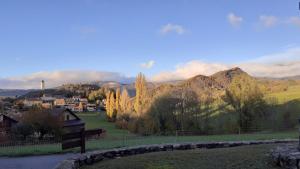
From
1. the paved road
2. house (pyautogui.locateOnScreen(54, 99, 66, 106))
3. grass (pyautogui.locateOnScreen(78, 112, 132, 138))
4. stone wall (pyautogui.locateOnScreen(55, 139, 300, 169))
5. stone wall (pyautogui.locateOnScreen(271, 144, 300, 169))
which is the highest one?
house (pyautogui.locateOnScreen(54, 99, 66, 106))

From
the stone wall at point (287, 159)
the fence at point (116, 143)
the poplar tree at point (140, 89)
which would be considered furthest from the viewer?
the poplar tree at point (140, 89)

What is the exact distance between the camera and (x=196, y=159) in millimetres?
14508

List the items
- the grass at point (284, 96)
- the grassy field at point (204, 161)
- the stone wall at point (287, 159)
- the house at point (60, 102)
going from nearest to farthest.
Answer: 1. the stone wall at point (287, 159)
2. the grassy field at point (204, 161)
3. the grass at point (284, 96)
4. the house at point (60, 102)

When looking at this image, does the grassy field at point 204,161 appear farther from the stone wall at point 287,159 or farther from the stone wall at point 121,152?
the stone wall at point 121,152

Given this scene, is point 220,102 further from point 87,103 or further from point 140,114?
point 87,103

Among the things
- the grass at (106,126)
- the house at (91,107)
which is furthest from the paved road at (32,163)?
the house at (91,107)

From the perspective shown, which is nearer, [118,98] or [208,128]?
[208,128]

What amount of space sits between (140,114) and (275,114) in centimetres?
2724

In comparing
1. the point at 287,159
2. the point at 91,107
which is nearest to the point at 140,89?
the point at 287,159

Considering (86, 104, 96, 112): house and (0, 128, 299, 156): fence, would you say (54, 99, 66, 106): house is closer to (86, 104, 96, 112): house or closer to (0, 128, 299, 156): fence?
(86, 104, 96, 112): house

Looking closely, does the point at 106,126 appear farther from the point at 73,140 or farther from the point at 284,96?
the point at 73,140

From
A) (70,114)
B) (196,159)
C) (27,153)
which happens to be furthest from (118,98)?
(196,159)

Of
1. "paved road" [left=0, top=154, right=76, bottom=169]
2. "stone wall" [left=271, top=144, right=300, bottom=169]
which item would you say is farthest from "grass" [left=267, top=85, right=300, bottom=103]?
"stone wall" [left=271, top=144, right=300, bottom=169]

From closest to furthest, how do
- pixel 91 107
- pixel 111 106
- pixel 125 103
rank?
pixel 125 103, pixel 111 106, pixel 91 107
